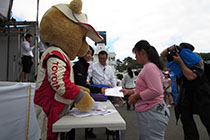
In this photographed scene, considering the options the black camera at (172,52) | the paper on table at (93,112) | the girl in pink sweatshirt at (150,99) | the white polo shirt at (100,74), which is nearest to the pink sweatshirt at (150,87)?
the girl in pink sweatshirt at (150,99)

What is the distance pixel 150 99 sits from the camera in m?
1.40

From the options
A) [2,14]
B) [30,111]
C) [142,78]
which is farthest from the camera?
[2,14]

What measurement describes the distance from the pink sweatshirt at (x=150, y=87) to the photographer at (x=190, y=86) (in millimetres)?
495

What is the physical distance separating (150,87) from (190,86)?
30.8 inches

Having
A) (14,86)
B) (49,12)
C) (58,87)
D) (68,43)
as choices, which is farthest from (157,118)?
(14,86)

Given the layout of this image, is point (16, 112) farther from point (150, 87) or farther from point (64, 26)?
point (150, 87)

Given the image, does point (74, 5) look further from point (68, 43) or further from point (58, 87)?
point (58, 87)

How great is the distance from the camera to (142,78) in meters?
1.43

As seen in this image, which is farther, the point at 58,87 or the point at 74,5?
the point at 74,5

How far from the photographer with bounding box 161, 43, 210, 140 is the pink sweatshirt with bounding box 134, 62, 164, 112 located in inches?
19.5

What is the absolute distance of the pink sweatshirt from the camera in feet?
4.35

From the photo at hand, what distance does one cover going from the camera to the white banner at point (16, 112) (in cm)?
154

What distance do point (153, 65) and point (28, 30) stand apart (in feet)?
16.0

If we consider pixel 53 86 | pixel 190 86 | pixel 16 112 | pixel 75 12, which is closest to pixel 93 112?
pixel 53 86
